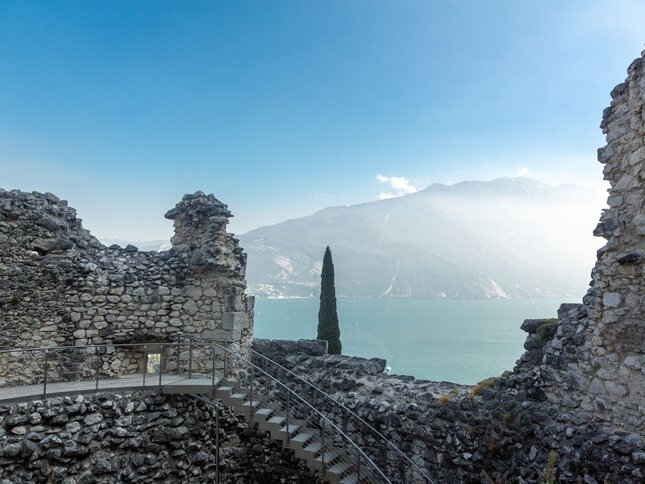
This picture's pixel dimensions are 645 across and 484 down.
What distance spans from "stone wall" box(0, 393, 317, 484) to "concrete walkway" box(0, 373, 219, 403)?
194 mm

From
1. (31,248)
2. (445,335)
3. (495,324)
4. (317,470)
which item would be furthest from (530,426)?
(495,324)

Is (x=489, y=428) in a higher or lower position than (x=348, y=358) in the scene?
lower

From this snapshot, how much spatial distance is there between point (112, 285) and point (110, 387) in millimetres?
3257

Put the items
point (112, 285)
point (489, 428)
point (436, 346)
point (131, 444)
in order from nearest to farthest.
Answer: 1. point (489, 428)
2. point (131, 444)
3. point (112, 285)
4. point (436, 346)

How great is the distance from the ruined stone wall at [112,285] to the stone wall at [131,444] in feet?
7.54

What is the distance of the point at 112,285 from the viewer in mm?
11977

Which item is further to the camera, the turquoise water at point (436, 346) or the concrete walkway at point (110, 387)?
the turquoise water at point (436, 346)

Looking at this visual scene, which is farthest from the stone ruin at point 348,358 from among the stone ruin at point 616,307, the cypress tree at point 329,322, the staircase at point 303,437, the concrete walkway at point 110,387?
the cypress tree at point 329,322

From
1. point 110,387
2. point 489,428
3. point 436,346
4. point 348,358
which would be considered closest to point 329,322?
point 348,358

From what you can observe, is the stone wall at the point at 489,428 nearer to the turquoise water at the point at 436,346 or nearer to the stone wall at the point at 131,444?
the stone wall at the point at 131,444

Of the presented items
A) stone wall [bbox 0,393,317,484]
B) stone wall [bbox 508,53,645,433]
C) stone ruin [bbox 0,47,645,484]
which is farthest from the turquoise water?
stone wall [bbox 508,53,645,433]

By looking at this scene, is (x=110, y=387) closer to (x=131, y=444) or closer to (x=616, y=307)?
(x=131, y=444)

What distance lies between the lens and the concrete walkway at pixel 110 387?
891cm

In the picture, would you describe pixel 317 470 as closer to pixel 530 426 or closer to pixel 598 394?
pixel 530 426
